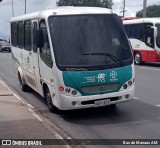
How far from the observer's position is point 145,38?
81.1 ft

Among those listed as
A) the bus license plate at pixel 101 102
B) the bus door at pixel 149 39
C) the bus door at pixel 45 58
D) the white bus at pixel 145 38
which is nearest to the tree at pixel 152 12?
the white bus at pixel 145 38

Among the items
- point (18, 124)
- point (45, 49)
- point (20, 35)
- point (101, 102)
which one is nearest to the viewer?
point (18, 124)

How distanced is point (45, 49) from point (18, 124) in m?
2.08

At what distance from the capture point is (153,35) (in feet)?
78.2

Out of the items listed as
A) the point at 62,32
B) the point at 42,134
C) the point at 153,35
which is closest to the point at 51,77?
the point at 62,32

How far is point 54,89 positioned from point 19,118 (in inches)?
41.7

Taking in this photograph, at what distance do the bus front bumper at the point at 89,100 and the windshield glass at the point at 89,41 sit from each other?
0.68 m

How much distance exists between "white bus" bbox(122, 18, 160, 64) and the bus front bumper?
15.5 m

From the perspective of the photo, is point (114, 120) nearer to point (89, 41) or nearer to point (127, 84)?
point (127, 84)

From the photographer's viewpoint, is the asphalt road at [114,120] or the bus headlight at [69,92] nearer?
the asphalt road at [114,120]

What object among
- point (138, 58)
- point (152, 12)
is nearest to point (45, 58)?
point (138, 58)

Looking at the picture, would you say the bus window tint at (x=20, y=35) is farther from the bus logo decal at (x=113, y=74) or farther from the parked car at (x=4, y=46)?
the parked car at (x=4, y=46)

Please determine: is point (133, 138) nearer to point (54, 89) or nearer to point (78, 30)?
point (54, 89)

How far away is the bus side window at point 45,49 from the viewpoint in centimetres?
876
